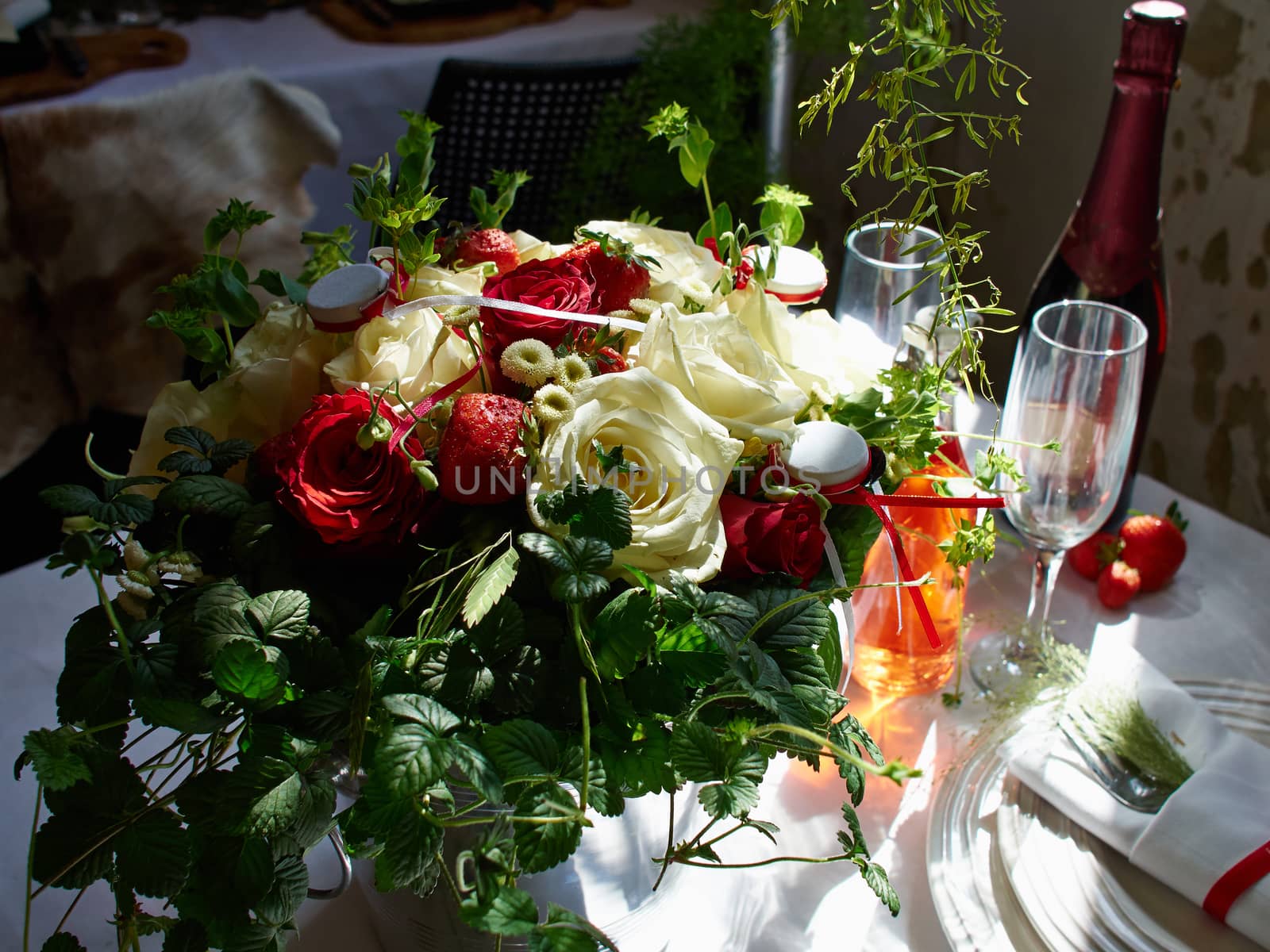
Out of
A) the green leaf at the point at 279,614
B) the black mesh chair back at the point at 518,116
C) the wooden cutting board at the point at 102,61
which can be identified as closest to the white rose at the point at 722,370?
the green leaf at the point at 279,614

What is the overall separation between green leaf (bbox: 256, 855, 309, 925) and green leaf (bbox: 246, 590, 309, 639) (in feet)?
0.33

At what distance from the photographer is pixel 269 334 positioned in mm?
626

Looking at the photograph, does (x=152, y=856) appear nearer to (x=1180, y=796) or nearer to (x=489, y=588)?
(x=489, y=588)

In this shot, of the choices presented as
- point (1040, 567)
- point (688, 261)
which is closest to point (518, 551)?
point (688, 261)

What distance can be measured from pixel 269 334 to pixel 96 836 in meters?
0.29

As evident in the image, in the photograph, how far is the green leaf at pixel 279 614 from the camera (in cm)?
49

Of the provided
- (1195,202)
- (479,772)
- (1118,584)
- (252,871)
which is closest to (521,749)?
(479,772)

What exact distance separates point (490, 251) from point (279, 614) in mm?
271

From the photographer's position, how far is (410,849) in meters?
0.44

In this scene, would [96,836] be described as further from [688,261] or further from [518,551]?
[688,261]

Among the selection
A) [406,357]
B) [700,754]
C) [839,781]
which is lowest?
[839,781]

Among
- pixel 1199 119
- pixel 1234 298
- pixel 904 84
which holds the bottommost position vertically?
pixel 1234 298

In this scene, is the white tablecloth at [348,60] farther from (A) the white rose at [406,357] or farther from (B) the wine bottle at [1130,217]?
(A) the white rose at [406,357]

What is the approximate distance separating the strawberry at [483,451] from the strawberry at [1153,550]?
2.01 ft
